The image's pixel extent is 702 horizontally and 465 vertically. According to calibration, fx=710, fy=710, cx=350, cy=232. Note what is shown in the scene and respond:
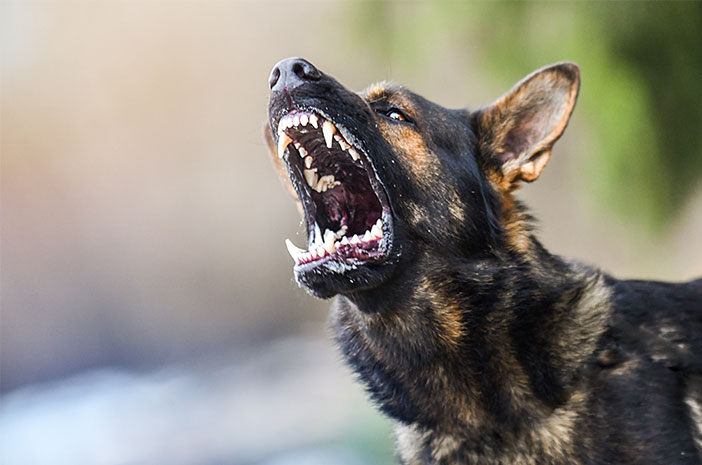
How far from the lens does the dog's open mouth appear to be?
Result: 2.23m

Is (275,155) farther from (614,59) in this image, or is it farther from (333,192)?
(614,59)

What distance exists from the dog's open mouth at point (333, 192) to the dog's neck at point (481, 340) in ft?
0.54

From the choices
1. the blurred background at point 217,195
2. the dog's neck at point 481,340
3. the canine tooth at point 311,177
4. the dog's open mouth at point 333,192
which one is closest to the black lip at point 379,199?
the dog's open mouth at point 333,192

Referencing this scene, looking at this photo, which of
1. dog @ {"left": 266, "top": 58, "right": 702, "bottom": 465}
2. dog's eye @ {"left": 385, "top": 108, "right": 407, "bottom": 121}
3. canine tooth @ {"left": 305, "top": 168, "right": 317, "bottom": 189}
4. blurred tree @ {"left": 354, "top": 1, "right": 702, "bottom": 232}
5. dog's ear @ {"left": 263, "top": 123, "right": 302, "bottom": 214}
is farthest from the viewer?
blurred tree @ {"left": 354, "top": 1, "right": 702, "bottom": 232}

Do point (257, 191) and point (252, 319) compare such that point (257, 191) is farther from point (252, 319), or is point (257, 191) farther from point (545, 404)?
point (545, 404)

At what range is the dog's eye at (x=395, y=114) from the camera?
2426mm

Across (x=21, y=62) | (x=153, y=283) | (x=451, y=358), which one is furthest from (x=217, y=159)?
(x=451, y=358)

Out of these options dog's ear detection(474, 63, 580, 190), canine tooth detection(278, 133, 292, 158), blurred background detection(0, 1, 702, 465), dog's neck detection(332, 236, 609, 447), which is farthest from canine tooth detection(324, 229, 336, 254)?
blurred background detection(0, 1, 702, 465)

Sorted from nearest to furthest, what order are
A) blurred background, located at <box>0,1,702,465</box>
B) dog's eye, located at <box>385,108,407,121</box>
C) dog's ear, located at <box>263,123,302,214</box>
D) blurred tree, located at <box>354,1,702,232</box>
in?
dog's eye, located at <box>385,108,407,121</box>, dog's ear, located at <box>263,123,302,214</box>, blurred tree, located at <box>354,1,702,232</box>, blurred background, located at <box>0,1,702,465</box>

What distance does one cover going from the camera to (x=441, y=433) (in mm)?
2316

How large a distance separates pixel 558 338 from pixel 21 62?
5.86m

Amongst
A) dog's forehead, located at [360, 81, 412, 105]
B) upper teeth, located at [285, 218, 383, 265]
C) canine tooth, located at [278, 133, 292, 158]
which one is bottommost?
upper teeth, located at [285, 218, 383, 265]

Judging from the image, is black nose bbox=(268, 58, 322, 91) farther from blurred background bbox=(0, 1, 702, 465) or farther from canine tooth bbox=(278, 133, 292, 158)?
blurred background bbox=(0, 1, 702, 465)

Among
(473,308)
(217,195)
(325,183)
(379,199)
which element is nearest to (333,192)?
(325,183)
